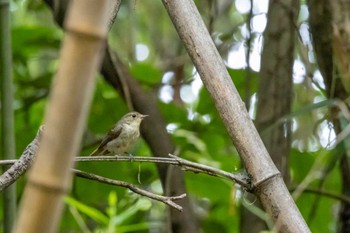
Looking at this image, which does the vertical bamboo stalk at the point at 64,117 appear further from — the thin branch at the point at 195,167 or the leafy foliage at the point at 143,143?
the leafy foliage at the point at 143,143

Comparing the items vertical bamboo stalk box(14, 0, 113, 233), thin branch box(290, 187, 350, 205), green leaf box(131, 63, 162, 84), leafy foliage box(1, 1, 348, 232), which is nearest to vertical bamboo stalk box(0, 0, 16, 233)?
leafy foliage box(1, 1, 348, 232)

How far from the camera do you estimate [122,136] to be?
2227mm

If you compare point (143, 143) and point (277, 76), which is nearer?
point (277, 76)

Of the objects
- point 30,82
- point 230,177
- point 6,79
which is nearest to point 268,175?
point 230,177

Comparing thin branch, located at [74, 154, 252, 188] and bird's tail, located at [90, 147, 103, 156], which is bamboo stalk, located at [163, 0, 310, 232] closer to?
thin branch, located at [74, 154, 252, 188]

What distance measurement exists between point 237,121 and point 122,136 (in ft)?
3.39

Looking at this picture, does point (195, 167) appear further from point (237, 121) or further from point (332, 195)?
point (332, 195)

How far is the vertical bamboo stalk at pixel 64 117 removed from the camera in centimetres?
→ 55

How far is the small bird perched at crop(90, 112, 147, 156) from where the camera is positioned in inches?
88.1

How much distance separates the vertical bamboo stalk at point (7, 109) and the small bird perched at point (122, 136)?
0.33 meters

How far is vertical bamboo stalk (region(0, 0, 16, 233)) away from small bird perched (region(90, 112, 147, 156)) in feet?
1.09

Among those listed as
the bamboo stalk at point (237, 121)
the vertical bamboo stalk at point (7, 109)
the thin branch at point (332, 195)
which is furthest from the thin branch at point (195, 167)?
the thin branch at point (332, 195)

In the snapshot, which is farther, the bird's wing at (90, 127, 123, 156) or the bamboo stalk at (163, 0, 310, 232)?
the bird's wing at (90, 127, 123, 156)

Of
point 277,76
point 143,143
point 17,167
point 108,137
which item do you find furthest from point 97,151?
point 17,167
